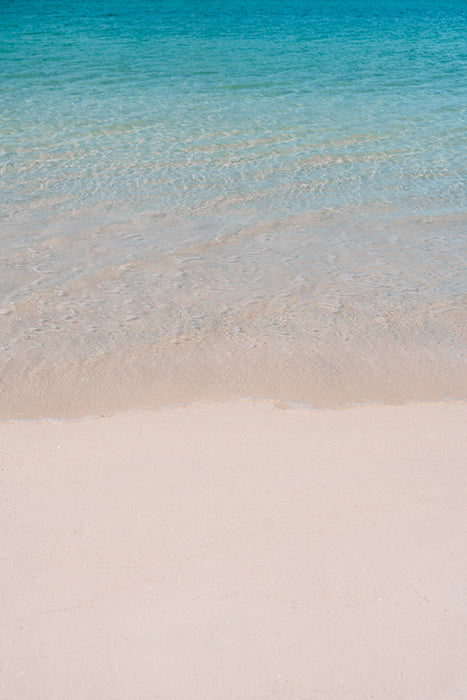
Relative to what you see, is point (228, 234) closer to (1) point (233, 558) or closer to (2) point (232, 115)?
(1) point (233, 558)

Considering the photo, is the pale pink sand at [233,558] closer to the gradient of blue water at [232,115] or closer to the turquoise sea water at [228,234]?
the turquoise sea water at [228,234]

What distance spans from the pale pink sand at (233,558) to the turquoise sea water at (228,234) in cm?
38

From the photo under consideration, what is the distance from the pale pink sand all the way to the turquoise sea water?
38 cm

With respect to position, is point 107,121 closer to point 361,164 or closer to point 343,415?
point 361,164

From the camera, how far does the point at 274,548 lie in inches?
84.4

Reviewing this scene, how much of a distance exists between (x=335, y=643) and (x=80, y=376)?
1894 mm

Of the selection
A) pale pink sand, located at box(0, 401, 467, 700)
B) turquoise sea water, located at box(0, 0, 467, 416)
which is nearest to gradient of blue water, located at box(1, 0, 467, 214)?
turquoise sea water, located at box(0, 0, 467, 416)

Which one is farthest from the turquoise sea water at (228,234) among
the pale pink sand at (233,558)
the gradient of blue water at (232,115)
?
the pale pink sand at (233,558)

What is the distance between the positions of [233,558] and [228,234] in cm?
339

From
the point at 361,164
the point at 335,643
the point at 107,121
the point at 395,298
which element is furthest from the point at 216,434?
the point at 107,121

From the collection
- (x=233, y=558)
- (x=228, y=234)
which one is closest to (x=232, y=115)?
(x=228, y=234)

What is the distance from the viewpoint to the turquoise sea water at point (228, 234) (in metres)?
3.29

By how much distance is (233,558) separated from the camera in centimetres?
211

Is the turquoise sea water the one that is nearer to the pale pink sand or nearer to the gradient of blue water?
the gradient of blue water
